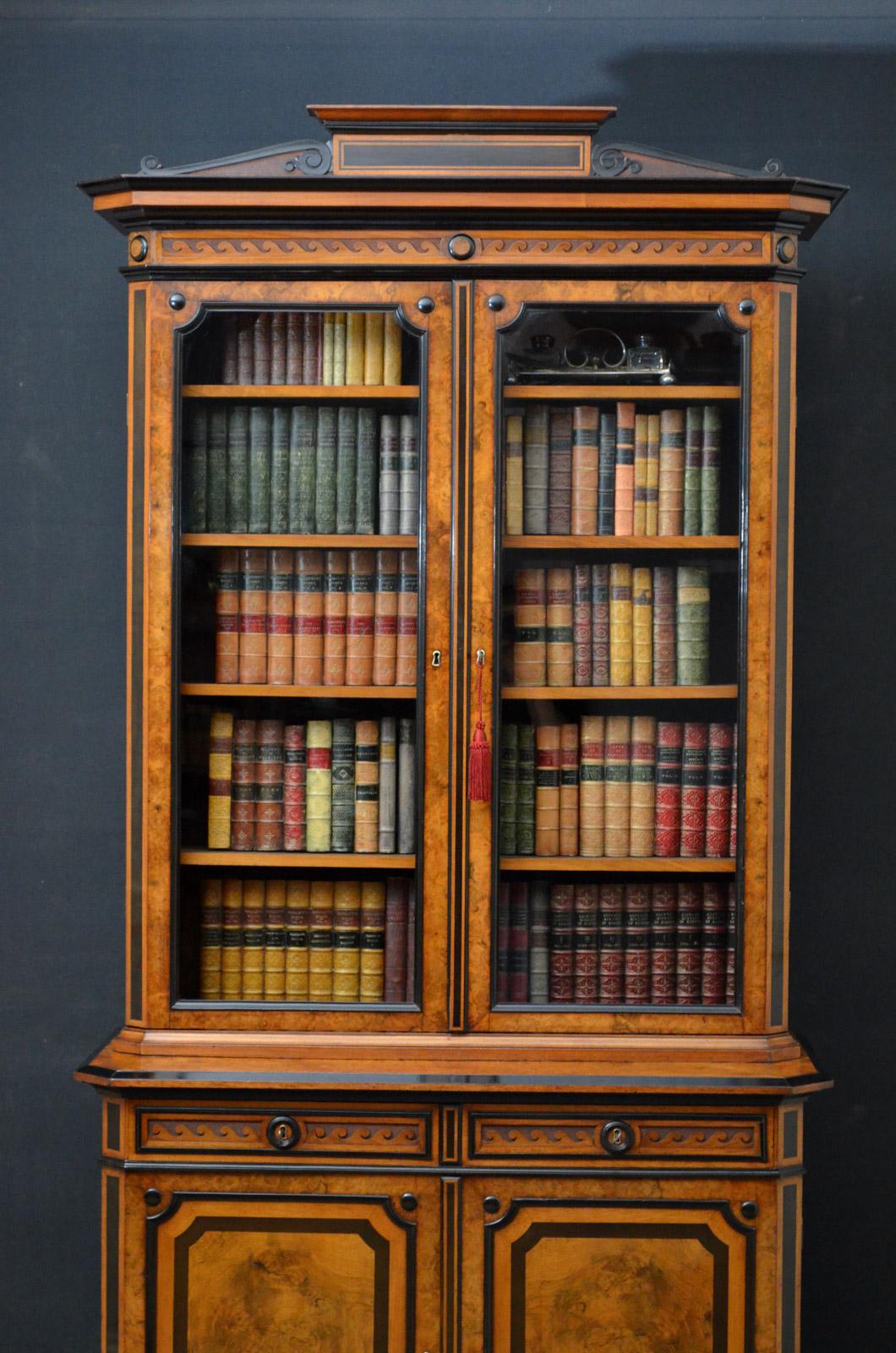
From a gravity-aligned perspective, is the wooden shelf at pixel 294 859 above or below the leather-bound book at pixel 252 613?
below

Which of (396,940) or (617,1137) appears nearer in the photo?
(617,1137)

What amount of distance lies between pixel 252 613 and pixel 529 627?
0.57 metres

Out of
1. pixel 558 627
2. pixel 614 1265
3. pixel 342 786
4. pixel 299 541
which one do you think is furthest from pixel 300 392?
pixel 614 1265

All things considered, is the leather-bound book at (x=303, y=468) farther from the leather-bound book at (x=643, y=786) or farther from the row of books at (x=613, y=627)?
the leather-bound book at (x=643, y=786)

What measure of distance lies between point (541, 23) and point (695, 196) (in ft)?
3.21

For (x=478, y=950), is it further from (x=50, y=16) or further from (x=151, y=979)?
(x=50, y=16)

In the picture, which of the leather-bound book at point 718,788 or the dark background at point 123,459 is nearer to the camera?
the leather-bound book at point 718,788

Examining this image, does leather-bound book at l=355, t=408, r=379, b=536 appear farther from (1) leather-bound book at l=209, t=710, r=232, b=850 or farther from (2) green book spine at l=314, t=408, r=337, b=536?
(1) leather-bound book at l=209, t=710, r=232, b=850

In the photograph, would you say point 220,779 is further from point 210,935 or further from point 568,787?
point 568,787

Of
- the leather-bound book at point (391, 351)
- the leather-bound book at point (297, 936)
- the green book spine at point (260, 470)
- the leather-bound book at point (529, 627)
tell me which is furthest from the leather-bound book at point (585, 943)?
the leather-bound book at point (391, 351)

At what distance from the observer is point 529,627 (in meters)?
2.48

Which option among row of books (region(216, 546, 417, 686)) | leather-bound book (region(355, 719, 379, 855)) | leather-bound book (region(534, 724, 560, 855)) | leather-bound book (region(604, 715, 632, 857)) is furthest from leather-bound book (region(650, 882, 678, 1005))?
row of books (region(216, 546, 417, 686))

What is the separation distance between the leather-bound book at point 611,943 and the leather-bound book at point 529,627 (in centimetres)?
46

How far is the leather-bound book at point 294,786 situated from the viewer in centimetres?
253
